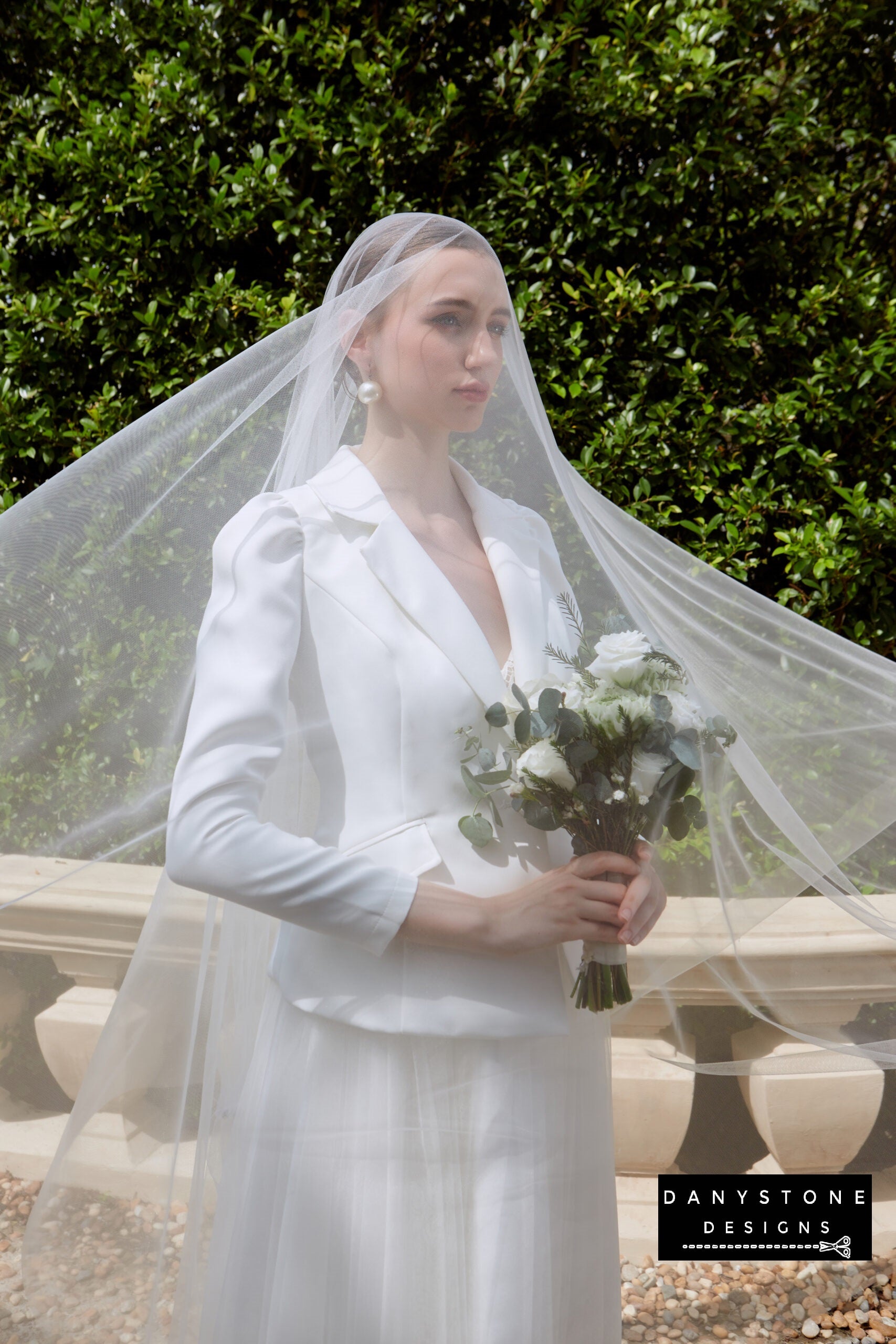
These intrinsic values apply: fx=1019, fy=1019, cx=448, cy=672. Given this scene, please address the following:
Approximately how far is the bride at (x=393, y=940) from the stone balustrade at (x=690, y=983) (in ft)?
1.06

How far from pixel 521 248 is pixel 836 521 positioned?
127 centimetres

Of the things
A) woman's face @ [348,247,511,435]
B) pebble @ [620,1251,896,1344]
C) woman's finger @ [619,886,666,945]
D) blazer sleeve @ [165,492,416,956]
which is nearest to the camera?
blazer sleeve @ [165,492,416,956]

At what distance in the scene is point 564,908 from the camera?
1283mm

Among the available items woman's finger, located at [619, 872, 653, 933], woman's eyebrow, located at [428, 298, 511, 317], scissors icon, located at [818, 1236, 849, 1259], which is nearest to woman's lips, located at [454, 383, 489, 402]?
woman's eyebrow, located at [428, 298, 511, 317]

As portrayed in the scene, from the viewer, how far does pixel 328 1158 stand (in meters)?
1.31

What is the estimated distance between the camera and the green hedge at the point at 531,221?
3025 mm

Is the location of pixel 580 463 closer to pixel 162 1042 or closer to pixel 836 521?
pixel 836 521

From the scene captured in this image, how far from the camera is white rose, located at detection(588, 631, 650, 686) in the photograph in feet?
A: 4.30

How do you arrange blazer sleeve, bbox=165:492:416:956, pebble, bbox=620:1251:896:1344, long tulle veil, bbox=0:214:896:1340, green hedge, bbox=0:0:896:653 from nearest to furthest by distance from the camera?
blazer sleeve, bbox=165:492:416:956
long tulle veil, bbox=0:214:896:1340
pebble, bbox=620:1251:896:1344
green hedge, bbox=0:0:896:653

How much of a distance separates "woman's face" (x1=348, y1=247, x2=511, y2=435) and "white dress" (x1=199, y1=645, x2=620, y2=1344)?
855 millimetres

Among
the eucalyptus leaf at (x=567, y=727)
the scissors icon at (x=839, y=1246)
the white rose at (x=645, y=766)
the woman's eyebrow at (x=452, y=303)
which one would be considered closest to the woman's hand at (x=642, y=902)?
the white rose at (x=645, y=766)

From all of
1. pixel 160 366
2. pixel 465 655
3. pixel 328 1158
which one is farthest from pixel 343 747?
pixel 160 366

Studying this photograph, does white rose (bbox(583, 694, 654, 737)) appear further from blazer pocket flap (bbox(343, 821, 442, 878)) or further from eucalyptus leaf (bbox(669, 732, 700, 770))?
blazer pocket flap (bbox(343, 821, 442, 878))

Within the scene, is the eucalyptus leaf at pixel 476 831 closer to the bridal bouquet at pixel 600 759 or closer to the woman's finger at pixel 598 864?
the bridal bouquet at pixel 600 759
